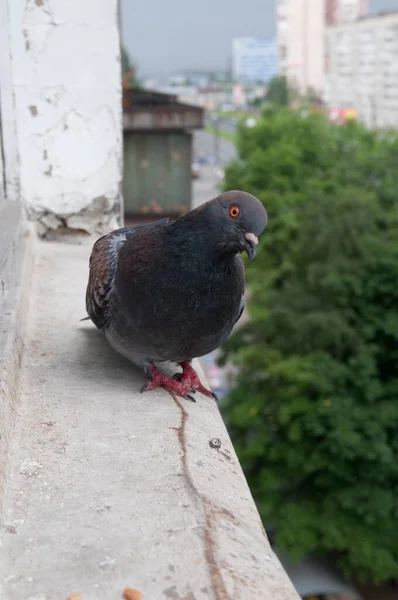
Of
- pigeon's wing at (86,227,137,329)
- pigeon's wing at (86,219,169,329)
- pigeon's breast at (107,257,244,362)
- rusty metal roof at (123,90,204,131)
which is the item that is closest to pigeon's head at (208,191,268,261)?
pigeon's breast at (107,257,244,362)

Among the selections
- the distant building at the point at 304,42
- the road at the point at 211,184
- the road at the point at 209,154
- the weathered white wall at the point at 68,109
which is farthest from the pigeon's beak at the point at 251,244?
the distant building at the point at 304,42

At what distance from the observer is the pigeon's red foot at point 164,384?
2523 millimetres

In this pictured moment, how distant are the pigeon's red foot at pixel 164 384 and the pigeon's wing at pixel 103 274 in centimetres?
25

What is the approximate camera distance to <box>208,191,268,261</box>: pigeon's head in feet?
7.11

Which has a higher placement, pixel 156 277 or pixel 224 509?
pixel 156 277

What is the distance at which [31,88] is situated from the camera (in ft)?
13.0

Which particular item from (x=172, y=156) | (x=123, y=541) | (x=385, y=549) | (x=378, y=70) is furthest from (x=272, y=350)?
(x=378, y=70)

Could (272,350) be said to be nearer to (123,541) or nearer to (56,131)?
(56,131)

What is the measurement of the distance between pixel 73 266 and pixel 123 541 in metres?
2.42

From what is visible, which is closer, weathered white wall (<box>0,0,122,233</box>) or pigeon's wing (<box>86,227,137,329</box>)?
pigeon's wing (<box>86,227,137,329</box>)

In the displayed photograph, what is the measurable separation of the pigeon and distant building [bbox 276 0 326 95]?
230 ft

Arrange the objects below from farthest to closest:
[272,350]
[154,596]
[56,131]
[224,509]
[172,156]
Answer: [272,350], [172,156], [56,131], [224,509], [154,596]

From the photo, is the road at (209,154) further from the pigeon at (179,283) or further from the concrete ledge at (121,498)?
the concrete ledge at (121,498)

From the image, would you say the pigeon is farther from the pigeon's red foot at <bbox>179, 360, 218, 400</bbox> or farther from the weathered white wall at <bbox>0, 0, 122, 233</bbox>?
the weathered white wall at <bbox>0, 0, 122, 233</bbox>
